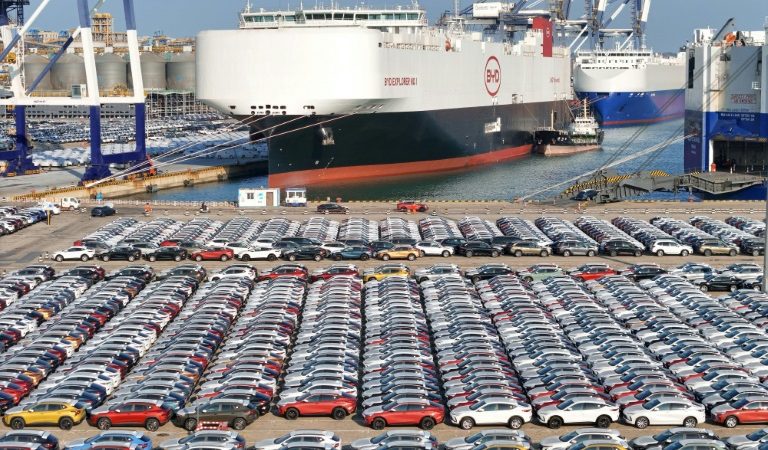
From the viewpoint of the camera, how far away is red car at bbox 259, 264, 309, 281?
28.3 m

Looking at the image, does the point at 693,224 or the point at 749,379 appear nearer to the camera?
the point at 749,379

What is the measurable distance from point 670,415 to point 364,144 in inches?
1490

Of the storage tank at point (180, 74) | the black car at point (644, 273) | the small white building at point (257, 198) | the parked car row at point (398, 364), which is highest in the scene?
the storage tank at point (180, 74)

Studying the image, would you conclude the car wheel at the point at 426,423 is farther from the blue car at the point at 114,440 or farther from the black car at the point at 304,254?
the black car at the point at 304,254

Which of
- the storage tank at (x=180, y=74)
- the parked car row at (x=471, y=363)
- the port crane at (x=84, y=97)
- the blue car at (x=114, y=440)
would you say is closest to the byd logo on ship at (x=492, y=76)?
the port crane at (x=84, y=97)

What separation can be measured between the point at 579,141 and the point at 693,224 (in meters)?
41.4

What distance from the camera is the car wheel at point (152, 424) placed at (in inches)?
684

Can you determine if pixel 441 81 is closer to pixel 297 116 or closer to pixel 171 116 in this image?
pixel 297 116

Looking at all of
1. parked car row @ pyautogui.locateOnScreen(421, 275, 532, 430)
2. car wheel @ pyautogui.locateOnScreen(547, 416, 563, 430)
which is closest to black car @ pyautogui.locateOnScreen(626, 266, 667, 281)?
parked car row @ pyautogui.locateOnScreen(421, 275, 532, 430)

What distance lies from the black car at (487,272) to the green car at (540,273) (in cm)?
34

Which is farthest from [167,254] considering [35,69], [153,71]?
[35,69]

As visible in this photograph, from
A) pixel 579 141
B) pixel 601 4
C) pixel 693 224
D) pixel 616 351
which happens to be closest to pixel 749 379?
pixel 616 351

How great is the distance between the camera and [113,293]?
25750mm

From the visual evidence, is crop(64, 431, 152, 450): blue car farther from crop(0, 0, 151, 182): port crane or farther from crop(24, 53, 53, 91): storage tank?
crop(24, 53, 53, 91): storage tank
